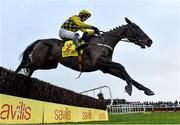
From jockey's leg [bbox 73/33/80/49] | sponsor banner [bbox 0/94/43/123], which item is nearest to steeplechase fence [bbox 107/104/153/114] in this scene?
sponsor banner [bbox 0/94/43/123]

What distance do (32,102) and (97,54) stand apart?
2905 millimetres

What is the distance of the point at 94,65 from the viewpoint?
10.8m

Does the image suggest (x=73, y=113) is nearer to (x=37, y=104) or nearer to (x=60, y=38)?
(x=37, y=104)

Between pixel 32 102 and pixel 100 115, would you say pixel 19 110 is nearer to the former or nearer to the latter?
pixel 32 102

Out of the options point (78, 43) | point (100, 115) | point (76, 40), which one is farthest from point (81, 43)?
point (100, 115)

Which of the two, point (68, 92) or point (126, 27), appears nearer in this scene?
point (126, 27)

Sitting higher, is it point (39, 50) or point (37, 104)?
point (39, 50)

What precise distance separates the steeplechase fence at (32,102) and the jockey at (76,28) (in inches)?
79.7

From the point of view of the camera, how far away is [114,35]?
11539 mm

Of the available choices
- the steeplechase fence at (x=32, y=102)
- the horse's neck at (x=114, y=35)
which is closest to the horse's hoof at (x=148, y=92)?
the horse's neck at (x=114, y=35)

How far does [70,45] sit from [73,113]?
5662 millimetres

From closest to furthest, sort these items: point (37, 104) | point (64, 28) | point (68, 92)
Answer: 1. point (64, 28)
2. point (37, 104)
3. point (68, 92)

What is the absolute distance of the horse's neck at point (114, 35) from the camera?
11.4 metres

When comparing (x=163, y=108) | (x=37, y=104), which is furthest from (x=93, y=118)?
(x=163, y=108)
